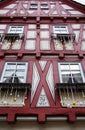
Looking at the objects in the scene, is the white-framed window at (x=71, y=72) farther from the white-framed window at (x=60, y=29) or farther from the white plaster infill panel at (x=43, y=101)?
the white-framed window at (x=60, y=29)

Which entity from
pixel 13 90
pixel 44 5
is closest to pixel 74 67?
pixel 13 90

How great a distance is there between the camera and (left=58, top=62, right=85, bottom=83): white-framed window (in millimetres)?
6977

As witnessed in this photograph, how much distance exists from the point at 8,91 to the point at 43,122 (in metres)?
1.69

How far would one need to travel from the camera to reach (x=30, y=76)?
7.01m

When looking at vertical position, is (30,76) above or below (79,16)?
below

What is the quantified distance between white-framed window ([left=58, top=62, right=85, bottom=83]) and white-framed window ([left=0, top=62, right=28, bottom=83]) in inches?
56.4

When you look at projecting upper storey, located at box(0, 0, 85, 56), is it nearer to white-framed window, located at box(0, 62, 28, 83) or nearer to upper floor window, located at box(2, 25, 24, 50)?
upper floor window, located at box(2, 25, 24, 50)

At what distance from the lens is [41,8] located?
12.8 m

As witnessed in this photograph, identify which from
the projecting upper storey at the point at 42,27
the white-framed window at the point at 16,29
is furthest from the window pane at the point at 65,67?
the white-framed window at the point at 16,29

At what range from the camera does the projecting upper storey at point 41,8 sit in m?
12.0

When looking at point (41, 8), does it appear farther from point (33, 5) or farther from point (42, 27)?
point (42, 27)

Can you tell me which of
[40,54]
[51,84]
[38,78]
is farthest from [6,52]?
[51,84]

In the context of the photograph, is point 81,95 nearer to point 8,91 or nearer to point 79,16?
point 8,91

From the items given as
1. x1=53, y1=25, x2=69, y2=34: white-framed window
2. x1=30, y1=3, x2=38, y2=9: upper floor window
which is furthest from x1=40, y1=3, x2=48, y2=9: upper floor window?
x1=53, y1=25, x2=69, y2=34: white-framed window
